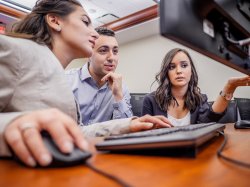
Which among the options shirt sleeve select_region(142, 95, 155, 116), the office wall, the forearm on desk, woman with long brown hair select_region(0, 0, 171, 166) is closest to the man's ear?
woman with long brown hair select_region(0, 0, 171, 166)

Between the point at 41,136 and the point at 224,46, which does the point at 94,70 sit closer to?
the point at 224,46

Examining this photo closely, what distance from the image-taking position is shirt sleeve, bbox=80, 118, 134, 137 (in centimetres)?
73

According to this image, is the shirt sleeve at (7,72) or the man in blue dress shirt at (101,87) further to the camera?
the man in blue dress shirt at (101,87)

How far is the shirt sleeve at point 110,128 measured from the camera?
0.73m

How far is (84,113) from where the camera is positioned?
5.47 ft

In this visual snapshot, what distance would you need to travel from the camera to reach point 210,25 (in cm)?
46

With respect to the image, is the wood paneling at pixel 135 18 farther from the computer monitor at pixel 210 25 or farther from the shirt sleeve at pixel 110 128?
the computer monitor at pixel 210 25

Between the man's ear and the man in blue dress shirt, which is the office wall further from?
the man's ear

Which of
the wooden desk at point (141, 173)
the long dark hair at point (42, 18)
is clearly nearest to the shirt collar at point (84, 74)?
the long dark hair at point (42, 18)

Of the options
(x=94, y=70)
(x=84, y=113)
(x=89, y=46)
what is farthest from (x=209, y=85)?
(x=89, y=46)

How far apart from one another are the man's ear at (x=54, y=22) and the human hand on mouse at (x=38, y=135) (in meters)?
0.81

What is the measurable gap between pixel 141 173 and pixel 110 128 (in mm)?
488

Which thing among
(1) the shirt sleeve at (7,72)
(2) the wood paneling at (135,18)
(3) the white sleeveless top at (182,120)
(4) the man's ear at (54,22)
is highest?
(2) the wood paneling at (135,18)

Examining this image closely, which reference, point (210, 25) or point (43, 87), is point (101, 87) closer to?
point (43, 87)
